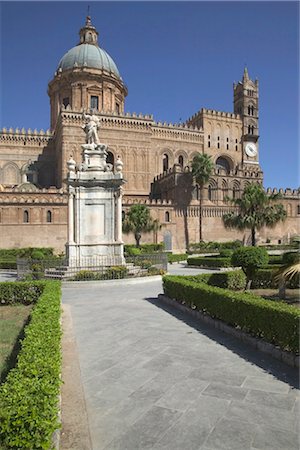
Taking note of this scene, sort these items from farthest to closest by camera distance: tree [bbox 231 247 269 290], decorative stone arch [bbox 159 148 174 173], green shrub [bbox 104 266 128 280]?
decorative stone arch [bbox 159 148 174 173] → green shrub [bbox 104 266 128 280] → tree [bbox 231 247 269 290]

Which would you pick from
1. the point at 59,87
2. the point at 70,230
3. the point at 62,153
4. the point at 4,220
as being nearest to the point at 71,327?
the point at 70,230

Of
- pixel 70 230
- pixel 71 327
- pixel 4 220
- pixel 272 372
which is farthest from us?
pixel 4 220

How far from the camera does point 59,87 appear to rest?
60.0 m

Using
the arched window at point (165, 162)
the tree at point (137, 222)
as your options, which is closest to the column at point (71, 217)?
the tree at point (137, 222)

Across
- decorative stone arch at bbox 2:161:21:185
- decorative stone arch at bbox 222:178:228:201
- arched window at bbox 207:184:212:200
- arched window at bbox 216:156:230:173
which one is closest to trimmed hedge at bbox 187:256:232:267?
arched window at bbox 207:184:212:200

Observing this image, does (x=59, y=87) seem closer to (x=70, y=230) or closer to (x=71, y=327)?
(x=70, y=230)

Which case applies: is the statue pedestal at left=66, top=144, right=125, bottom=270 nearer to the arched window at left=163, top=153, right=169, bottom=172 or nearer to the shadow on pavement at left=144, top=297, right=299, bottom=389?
the shadow on pavement at left=144, top=297, right=299, bottom=389

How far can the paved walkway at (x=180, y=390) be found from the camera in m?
3.91

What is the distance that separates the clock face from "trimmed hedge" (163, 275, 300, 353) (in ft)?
202

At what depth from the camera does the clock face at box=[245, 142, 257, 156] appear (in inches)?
2671

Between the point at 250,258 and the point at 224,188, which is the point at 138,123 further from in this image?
A: the point at 250,258

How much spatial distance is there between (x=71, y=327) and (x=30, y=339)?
3.56 metres

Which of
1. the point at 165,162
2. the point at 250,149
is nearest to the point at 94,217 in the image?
the point at 165,162

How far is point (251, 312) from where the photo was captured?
24.7 ft
